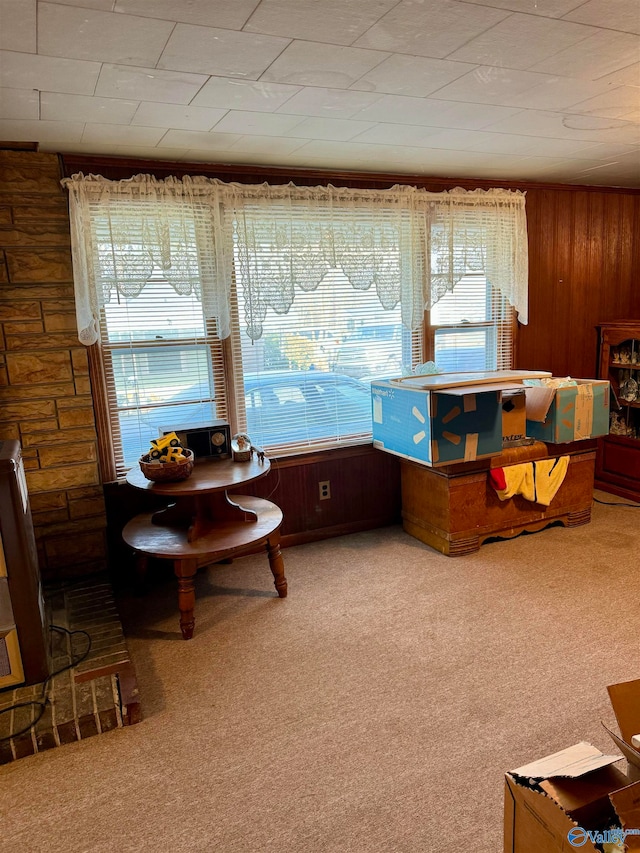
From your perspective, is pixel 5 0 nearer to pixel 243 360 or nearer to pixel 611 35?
pixel 611 35

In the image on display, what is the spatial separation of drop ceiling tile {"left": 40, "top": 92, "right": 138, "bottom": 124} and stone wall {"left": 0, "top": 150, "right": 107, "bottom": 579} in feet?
2.11

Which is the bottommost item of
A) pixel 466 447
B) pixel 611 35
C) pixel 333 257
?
pixel 466 447

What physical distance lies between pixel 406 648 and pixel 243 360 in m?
1.92

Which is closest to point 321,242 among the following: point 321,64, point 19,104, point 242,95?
point 242,95

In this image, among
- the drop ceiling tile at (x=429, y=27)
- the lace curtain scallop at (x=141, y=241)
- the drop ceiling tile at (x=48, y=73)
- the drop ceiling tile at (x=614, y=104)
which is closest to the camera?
the drop ceiling tile at (x=429, y=27)

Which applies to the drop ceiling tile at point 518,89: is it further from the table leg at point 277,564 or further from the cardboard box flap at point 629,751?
the table leg at point 277,564

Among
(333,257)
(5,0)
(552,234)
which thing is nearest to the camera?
(5,0)

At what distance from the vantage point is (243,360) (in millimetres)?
3674

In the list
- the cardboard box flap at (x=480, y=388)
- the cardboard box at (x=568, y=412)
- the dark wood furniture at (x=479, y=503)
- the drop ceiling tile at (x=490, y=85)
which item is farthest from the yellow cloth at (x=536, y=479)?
the drop ceiling tile at (x=490, y=85)

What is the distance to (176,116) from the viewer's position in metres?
2.52

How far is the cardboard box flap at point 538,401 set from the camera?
3816 millimetres

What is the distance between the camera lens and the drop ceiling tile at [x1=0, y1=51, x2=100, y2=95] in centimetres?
188

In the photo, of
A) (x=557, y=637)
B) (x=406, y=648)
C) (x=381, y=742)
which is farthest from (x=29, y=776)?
(x=557, y=637)

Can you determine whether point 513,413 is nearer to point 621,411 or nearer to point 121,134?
point 621,411
